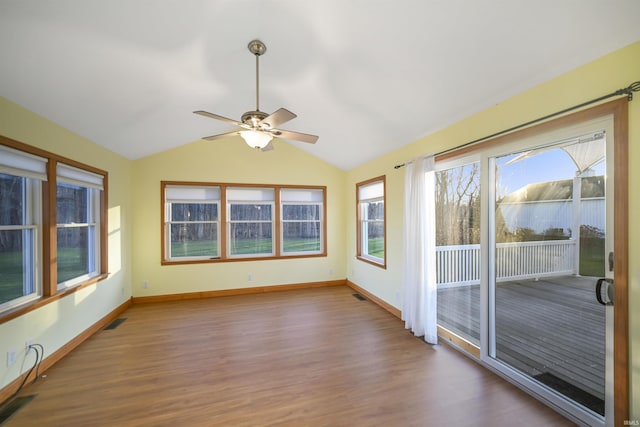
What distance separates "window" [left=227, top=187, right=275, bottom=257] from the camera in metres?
5.07

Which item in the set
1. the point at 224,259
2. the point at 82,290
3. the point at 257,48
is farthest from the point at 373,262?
the point at 82,290

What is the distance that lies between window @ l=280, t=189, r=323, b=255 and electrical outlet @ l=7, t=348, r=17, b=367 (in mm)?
3666

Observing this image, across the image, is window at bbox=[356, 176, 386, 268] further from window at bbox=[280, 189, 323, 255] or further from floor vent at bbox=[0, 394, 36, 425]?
floor vent at bbox=[0, 394, 36, 425]

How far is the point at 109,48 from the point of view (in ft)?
6.48

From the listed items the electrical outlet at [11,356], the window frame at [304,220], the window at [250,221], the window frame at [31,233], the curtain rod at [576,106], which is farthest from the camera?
the window frame at [304,220]

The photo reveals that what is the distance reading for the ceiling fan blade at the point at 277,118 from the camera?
192cm

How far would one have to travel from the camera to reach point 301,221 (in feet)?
18.1

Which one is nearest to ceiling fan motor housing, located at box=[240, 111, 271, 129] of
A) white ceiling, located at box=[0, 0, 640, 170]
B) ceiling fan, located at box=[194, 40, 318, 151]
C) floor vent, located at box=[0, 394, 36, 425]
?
ceiling fan, located at box=[194, 40, 318, 151]

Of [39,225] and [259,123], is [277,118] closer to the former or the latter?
[259,123]

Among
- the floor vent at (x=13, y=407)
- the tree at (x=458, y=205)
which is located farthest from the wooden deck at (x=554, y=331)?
the floor vent at (x=13, y=407)

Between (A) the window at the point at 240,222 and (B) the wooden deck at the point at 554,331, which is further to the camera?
(A) the window at the point at 240,222

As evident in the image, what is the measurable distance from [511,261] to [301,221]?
3.80 metres

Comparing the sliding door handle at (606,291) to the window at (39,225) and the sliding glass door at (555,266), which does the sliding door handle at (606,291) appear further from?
the window at (39,225)

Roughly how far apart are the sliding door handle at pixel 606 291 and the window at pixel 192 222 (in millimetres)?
5019
